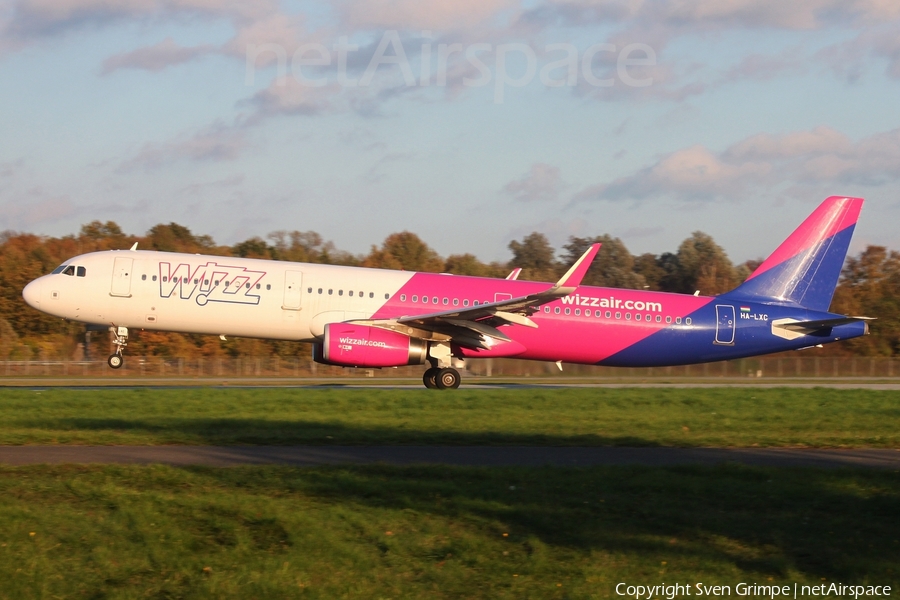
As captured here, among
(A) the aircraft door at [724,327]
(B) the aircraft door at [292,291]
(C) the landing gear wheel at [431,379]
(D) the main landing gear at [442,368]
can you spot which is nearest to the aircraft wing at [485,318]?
(D) the main landing gear at [442,368]

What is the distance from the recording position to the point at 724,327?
2764 cm

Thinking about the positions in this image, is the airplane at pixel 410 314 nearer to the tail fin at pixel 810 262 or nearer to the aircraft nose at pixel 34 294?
the aircraft nose at pixel 34 294

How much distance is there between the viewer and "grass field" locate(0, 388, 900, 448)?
48.5ft

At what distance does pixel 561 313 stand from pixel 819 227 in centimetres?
894

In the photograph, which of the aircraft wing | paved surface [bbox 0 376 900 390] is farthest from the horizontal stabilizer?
the aircraft wing

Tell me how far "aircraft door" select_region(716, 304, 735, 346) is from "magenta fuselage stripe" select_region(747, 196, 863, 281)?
1.85 metres

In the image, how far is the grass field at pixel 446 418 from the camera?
48.5 ft

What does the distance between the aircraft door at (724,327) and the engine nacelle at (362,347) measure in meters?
9.51

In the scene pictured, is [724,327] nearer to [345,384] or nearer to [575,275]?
[575,275]

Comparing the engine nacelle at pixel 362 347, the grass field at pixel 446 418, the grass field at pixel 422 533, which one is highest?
the engine nacelle at pixel 362 347

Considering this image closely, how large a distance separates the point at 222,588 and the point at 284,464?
16.2 feet

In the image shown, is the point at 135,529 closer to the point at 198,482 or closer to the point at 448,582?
the point at 198,482

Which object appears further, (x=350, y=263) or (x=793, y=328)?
(x=350, y=263)

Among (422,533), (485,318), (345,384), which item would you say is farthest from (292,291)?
(422,533)
